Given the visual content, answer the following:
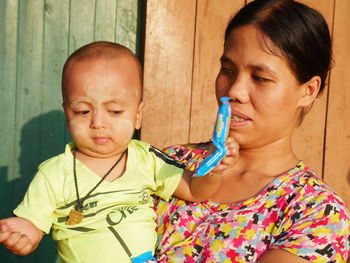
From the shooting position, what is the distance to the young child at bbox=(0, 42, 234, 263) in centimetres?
189

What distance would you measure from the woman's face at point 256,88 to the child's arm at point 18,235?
0.79 meters

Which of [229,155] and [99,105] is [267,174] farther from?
[99,105]

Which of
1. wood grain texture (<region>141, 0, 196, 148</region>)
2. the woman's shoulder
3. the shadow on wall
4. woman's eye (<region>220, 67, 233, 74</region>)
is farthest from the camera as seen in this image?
the shadow on wall

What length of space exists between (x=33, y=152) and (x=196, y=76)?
4.02 feet

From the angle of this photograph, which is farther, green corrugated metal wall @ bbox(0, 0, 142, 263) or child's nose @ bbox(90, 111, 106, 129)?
green corrugated metal wall @ bbox(0, 0, 142, 263)

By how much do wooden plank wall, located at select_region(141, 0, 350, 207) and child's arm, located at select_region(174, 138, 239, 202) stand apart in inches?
50.0

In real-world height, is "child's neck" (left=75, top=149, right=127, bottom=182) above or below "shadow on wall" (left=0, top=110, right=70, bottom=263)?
above

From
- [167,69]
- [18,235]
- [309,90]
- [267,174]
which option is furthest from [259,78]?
[167,69]

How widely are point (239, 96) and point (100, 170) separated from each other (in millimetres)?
A: 573

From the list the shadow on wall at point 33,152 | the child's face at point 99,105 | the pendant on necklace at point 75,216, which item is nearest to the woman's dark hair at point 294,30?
the child's face at point 99,105

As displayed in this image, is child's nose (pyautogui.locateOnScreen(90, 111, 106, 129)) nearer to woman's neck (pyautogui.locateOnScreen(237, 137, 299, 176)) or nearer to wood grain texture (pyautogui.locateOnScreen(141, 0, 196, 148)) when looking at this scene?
woman's neck (pyautogui.locateOnScreen(237, 137, 299, 176))

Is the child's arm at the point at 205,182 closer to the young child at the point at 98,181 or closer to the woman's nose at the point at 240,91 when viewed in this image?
the young child at the point at 98,181

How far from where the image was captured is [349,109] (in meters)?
3.54

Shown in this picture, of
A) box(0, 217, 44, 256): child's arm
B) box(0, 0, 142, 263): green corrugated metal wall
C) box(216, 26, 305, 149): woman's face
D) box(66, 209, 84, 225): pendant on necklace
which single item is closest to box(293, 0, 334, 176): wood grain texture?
box(0, 0, 142, 263): green corrugated metal wall
